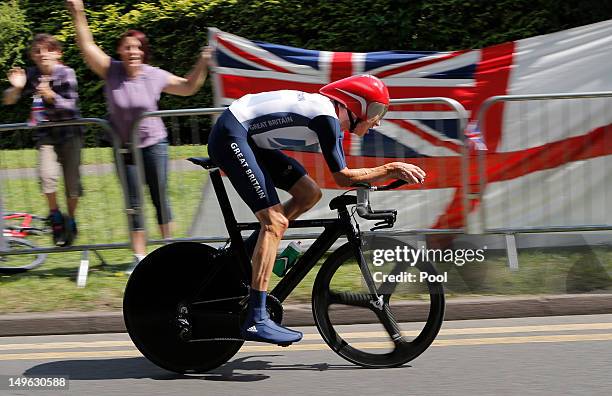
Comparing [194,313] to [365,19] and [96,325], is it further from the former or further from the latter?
[365,19]

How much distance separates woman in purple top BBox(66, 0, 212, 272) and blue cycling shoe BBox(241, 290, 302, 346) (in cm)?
250

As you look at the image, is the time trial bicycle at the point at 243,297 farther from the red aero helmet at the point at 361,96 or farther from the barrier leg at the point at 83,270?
the barrier leg at the point at 83,270

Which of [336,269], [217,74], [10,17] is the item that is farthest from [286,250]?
[10,17]

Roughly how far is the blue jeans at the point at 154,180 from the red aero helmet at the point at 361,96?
273cm

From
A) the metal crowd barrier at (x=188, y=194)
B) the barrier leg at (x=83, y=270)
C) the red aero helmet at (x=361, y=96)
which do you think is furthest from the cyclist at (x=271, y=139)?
the barrier leg at (x=83, y=270)

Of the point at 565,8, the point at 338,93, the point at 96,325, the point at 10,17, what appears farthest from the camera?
the point at 10,17

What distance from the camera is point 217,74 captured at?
28.0 feet

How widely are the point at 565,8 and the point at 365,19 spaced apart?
280cm

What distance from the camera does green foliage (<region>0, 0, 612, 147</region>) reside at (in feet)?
50.1

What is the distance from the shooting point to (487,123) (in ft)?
26.4

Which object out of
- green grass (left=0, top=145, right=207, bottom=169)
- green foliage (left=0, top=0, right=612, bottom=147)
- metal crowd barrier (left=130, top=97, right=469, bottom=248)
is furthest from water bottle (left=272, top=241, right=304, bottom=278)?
green foliage (left=0, top=0, right=612, bottom=147)

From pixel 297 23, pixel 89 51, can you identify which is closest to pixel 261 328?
pixel 89 51

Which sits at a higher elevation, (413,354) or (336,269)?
(336,269)

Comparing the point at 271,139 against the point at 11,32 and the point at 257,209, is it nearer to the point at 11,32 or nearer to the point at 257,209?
the point at 257,209
